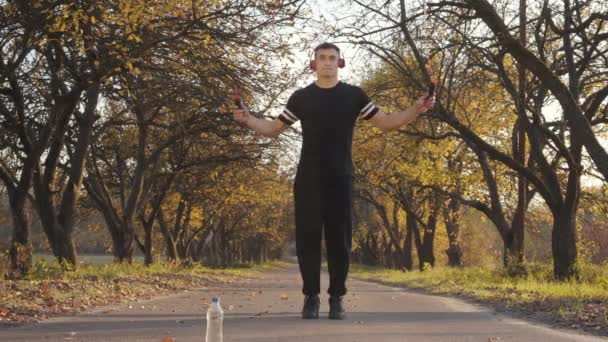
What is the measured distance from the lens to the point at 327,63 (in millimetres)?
6043

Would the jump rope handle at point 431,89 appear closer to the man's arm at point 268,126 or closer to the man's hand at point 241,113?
the man's arm at point 268,126

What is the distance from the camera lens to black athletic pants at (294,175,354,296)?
19.4ft

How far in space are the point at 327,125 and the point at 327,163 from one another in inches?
13.1

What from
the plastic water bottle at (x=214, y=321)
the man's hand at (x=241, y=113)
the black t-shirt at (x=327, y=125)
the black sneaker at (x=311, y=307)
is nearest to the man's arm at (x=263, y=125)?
the man's hand at (x=241, y=113)

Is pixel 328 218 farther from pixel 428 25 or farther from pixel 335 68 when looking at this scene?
pixel 428 25

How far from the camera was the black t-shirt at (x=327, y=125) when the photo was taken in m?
5.87

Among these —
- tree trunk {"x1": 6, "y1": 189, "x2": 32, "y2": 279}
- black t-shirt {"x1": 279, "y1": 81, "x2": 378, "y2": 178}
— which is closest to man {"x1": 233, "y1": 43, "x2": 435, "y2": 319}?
black t-shirt {"x1": 279, "y1": 81, "x2": 378, "y2": 178}

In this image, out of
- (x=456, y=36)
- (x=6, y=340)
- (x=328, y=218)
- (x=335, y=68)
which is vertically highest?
(x=456, y=36)

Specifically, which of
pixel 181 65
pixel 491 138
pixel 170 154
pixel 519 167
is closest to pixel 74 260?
pixel 181 65

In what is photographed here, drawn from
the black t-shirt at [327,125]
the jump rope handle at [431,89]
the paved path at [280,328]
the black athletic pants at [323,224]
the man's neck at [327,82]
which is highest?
the man's neck at [327,82]

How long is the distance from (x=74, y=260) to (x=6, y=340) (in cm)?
1206

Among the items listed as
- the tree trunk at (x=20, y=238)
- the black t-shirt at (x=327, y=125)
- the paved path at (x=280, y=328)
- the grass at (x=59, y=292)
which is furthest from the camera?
the tree trunk at (x=20, y=238)

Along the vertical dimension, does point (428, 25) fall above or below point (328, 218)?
above

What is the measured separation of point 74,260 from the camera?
16.7m
